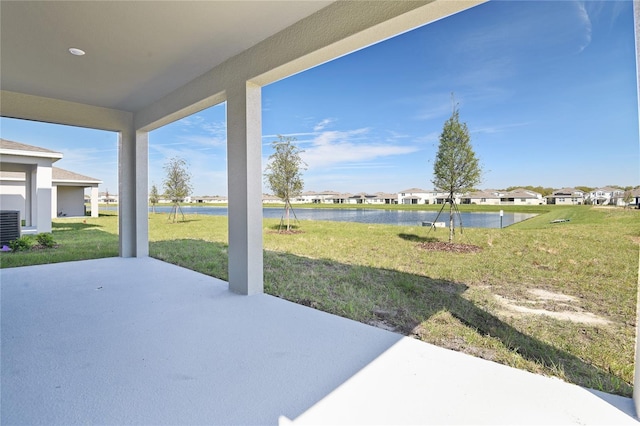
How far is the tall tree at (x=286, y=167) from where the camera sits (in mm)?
7230

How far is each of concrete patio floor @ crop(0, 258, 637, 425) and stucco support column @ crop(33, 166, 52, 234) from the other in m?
7.38

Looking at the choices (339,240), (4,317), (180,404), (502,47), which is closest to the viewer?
(180,404)

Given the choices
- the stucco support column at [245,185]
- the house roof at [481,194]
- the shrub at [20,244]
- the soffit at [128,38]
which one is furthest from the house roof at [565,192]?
the shrub at [20,244]

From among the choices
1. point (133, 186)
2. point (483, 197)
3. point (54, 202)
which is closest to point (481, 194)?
point (483, 197)

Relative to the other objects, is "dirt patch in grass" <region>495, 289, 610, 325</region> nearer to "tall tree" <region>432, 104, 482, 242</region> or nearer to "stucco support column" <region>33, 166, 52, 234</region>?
"tall tree" <region>432, 104, 482, 242</region>

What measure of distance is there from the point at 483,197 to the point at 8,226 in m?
9.29

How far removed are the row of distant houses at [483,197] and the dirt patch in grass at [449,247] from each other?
68cm

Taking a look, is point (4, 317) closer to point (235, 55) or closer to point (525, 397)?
point (235, 55)

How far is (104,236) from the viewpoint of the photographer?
29.0 ft

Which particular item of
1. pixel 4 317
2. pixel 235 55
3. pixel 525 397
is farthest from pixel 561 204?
pixel 4 317

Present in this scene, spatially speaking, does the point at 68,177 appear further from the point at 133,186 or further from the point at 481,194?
the point at 481,194

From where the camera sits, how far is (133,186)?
5414 millimetres

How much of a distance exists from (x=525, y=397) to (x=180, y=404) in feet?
5.59

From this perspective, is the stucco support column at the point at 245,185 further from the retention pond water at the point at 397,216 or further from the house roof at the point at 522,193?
the house roof at the point at 522,193
